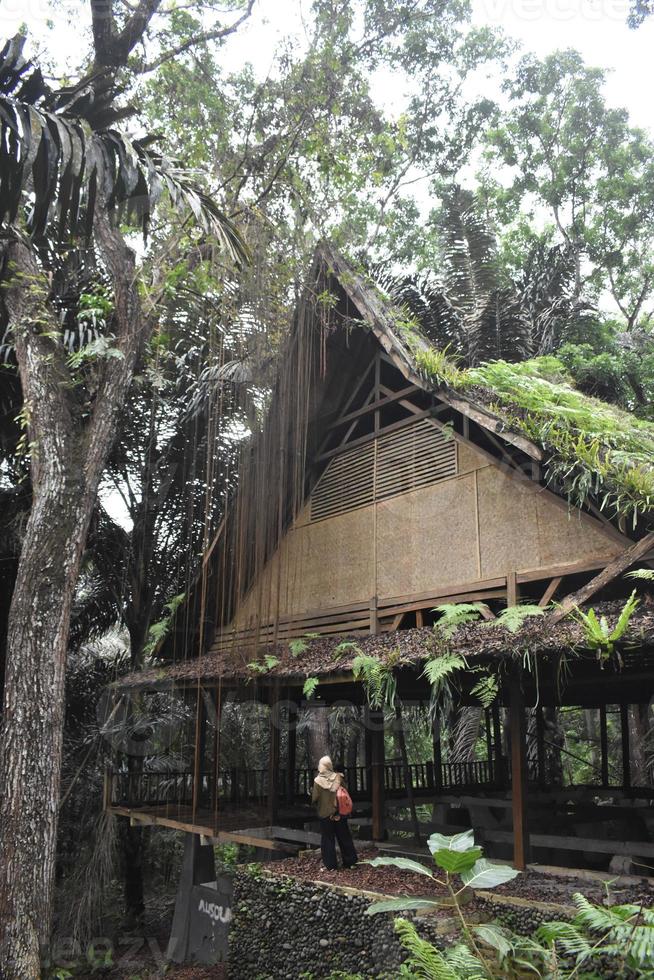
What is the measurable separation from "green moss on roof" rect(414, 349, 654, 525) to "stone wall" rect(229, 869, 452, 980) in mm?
3557

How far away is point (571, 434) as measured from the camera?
22.8ft

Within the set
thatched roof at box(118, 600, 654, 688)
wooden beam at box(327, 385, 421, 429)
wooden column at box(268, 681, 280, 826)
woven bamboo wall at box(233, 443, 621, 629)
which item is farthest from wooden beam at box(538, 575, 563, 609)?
wooden column at box(268, 681, 280, 826)

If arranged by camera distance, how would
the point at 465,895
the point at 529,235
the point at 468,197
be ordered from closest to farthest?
the point at 465,895, the point at 468,197, the point at 529,235

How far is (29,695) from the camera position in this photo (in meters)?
8.20

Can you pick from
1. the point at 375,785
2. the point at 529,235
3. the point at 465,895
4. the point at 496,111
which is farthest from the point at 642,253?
the point at 465,895

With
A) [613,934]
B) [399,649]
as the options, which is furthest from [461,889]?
[399,649]

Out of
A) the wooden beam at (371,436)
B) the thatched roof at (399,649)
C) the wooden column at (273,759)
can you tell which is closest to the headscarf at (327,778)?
the thatched roof at (399,649)

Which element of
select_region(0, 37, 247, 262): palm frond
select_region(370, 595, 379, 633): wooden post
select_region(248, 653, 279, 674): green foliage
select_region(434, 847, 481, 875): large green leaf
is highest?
select_region(0, 37, 247, 262): palm frond

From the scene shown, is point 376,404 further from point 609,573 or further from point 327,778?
point 327,778

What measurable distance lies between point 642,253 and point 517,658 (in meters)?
14.2

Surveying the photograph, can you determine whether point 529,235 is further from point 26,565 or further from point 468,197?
point 26,565

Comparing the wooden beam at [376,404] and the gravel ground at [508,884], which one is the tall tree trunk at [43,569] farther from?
the wooden beam at [376,404]

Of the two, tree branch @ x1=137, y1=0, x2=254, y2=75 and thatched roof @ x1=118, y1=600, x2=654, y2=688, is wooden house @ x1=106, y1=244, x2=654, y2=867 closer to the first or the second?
thatched roof @ x1=118, y1=600, x2=654, y2=688

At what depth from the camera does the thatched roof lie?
5.86 meters
